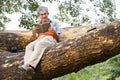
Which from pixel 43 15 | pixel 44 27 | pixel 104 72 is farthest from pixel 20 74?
pixel 104 72

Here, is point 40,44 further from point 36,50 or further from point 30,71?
point 30,71

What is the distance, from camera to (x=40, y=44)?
4.61 meters

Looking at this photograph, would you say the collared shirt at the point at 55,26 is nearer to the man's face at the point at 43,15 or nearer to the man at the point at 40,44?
the man at the point at 40,44

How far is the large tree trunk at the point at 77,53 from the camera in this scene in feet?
13.7

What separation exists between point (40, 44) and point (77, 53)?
0.58 metres

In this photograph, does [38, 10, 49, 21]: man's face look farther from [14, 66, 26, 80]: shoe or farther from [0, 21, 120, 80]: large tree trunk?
[14, 66, 26, 80]: shoe

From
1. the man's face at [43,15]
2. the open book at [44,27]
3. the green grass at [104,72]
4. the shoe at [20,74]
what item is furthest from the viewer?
the green grass at [104,72]

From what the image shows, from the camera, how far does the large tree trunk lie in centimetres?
418

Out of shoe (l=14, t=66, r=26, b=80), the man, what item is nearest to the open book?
the man

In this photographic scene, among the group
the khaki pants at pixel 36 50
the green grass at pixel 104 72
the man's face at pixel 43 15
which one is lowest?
the green grass at pixel 104 72

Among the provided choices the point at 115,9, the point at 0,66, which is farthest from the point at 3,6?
the point at 0,66

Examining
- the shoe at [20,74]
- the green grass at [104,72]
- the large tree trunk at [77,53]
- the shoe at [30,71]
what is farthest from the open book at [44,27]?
the green grass at [104,72]

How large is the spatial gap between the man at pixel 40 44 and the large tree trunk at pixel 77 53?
0.11m

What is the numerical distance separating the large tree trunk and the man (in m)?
0.11
